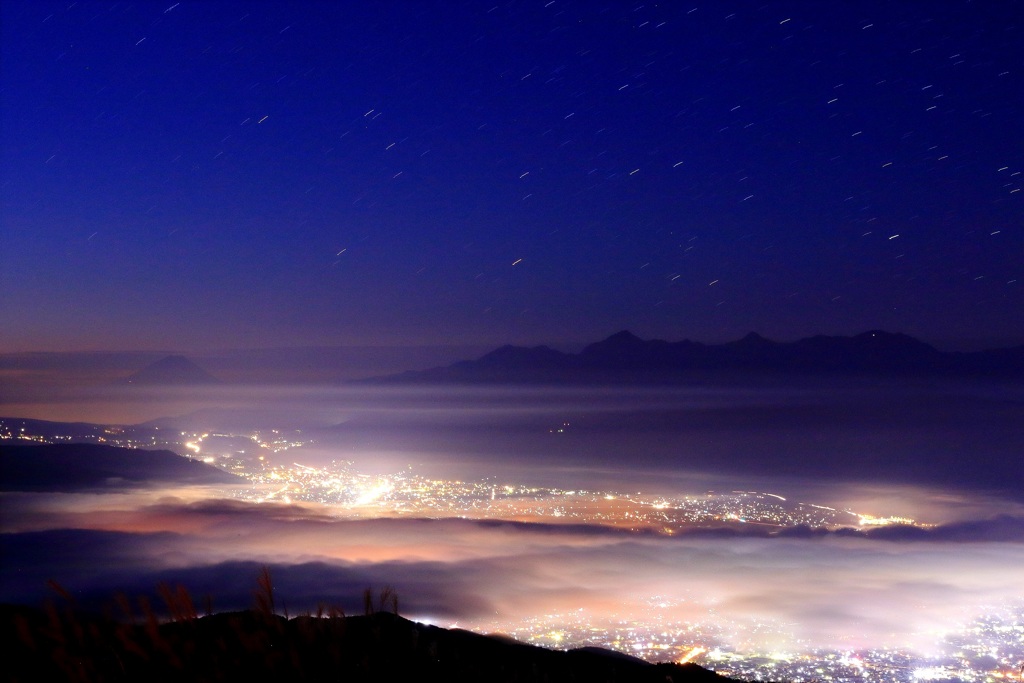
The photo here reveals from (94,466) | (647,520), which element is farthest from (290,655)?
(647,520)

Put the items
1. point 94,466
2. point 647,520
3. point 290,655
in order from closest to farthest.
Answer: point 290,655, point 94,466, point 647,520

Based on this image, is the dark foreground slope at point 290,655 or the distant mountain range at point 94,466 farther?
the distant mountain range at point 94,466

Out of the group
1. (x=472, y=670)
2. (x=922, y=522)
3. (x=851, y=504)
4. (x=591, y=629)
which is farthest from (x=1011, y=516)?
(x=472, y=670)

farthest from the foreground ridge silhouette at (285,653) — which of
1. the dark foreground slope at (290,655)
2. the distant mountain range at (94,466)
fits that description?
the distant mountain range at (94,466)

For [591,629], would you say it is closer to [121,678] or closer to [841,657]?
[841,657]

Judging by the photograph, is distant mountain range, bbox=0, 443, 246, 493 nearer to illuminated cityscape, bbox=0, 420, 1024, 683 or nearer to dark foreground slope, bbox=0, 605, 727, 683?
illuminated cityscape, bbox=0, 420, 1024, 683

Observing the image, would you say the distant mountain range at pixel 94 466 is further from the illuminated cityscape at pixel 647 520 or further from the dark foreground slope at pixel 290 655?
the dark foreground slope at pixel 290 655

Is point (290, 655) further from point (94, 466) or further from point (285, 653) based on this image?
point (94, 466)
